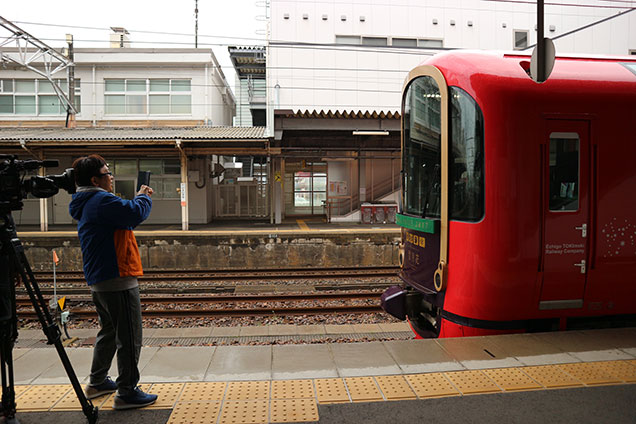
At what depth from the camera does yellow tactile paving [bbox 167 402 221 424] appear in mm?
2795

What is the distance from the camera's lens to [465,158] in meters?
4.14

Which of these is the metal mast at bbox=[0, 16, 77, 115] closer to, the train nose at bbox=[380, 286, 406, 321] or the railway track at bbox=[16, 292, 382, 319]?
the railway track at bbox=[16, 292, 382, 319]

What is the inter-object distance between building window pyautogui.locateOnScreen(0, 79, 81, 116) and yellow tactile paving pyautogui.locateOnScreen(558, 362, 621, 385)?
22200 millimetres

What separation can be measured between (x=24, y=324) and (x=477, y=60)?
25.8ft

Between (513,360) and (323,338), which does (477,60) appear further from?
(323,338)

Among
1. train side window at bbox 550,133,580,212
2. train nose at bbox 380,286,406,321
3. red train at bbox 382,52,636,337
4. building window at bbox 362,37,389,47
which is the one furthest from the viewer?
building window at bbox 362,37,389,47

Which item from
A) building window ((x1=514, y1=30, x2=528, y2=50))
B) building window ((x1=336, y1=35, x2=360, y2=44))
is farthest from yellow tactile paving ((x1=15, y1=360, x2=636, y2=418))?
building window ((x1=514, y1=30, x2=528, y2=50))

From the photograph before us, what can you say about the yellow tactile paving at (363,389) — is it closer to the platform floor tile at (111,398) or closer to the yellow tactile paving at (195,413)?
the yellow tactile paving at (195,413)

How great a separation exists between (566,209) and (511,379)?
1.71 meters

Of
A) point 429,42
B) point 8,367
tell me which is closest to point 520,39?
point 429,42

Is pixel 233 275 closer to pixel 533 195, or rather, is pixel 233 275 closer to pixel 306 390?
pixel 306 390

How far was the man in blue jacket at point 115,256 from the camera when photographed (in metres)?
2.92

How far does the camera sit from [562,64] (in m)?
4.29

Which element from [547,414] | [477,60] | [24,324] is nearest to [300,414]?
[547,414]
